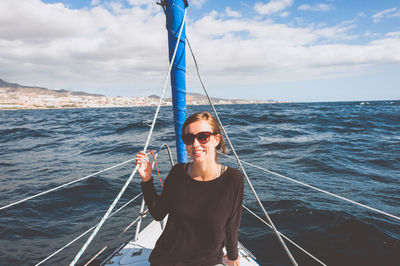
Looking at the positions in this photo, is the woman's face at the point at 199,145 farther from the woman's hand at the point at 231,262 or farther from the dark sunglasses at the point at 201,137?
the woman's hand at the point at 231,262

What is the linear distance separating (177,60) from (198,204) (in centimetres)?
201

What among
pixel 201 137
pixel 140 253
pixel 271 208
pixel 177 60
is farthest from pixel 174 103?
pixel 271 208

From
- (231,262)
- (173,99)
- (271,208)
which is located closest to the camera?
(231,262)

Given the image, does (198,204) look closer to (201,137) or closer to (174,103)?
(201,137)

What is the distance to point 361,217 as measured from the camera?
5.41m

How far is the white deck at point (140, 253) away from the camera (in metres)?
2.47

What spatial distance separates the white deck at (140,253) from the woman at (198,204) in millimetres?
809

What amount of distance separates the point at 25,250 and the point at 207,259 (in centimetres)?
495

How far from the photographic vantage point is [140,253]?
2.64 meters

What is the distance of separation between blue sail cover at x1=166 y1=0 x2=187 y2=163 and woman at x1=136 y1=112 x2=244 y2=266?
1283 millimetres

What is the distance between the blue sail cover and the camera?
9.22ft

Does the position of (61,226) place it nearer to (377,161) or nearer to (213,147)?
(213,147)

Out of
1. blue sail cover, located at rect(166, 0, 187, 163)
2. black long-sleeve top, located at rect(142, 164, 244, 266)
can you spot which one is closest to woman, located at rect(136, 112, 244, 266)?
black long-sleeve top, located at rect(142, 164, 244, 266)

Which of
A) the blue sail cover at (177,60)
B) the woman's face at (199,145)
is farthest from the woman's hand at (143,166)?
the blue sail cover at (177,60)
